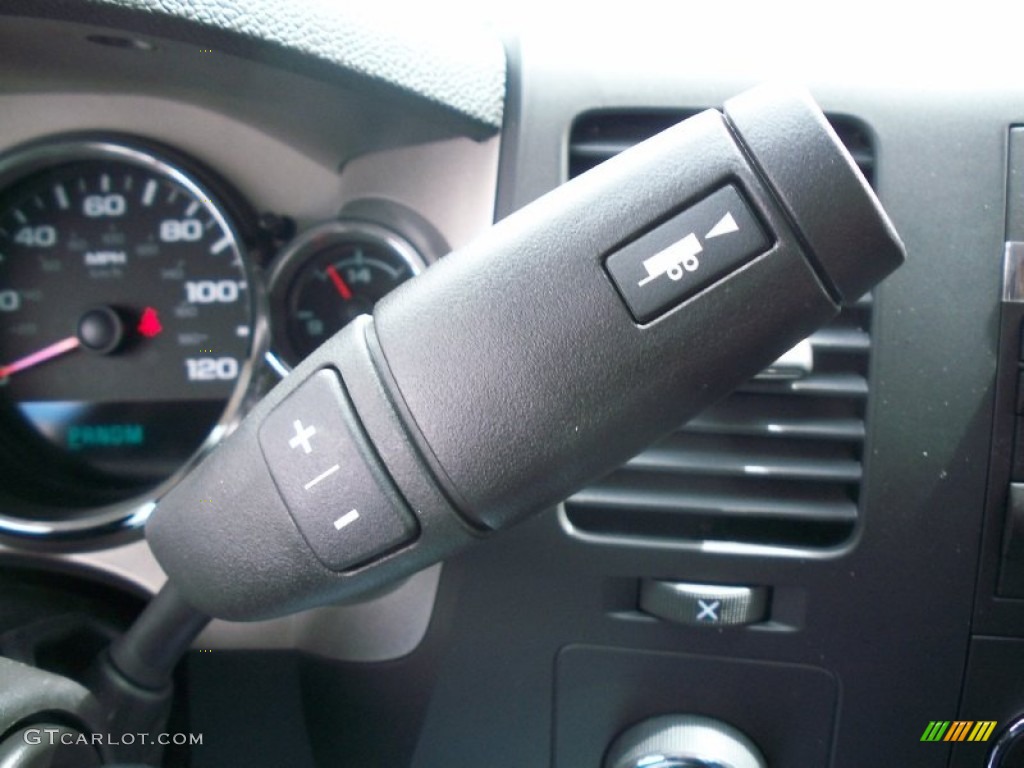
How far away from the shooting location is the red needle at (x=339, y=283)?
935mm

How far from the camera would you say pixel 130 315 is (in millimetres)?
1011

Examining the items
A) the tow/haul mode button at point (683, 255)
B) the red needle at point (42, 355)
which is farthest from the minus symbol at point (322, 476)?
the red needle at point (42, 355)

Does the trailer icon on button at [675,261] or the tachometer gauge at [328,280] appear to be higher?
the trailer icon on button at [675,261]

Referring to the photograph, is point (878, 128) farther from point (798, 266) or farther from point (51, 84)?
point (51, 84)

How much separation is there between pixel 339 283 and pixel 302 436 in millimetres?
406

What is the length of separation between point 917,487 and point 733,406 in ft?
0.57

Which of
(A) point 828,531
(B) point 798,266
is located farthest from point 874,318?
(B) point 798,266

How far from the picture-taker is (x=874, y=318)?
2.60 feet

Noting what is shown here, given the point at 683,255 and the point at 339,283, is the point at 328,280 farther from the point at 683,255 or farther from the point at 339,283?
the point at 683,255

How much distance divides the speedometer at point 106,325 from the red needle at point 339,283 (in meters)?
0.10
